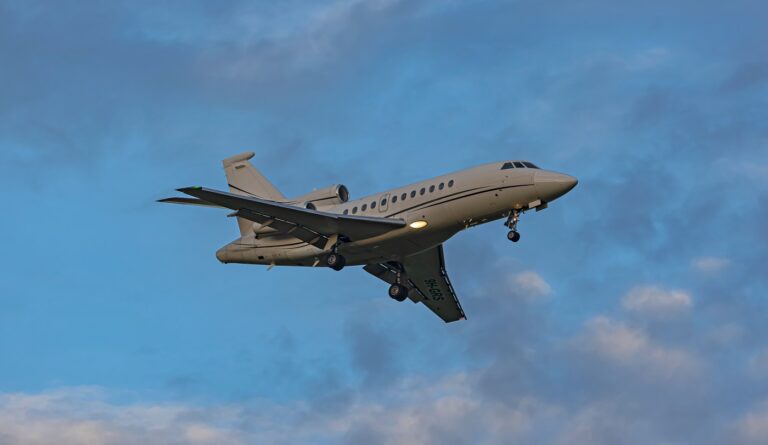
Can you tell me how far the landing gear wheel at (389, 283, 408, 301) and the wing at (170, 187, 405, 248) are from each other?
615 centimetres

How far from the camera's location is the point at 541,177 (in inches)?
2104

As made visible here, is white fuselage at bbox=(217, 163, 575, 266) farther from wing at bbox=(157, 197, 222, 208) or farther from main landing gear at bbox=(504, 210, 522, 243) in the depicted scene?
wing at bbox=(157, 197, 222, 208)

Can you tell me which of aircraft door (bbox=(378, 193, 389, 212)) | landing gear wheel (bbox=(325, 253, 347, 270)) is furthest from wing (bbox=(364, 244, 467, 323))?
landing gear wheel (bbox=(325, 253, 347, 270))

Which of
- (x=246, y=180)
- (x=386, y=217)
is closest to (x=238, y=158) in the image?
(x=246, y=180)

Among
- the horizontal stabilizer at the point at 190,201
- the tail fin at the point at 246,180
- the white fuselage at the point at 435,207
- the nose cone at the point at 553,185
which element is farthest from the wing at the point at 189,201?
the nose cone at the point at 553,185

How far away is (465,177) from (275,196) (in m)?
12.7

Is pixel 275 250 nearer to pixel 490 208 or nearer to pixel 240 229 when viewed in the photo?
pixel 240 229

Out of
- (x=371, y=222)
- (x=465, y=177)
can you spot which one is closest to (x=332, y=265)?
(x=371, y=222)

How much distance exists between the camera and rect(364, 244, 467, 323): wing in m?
61.4

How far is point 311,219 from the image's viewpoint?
5519cm

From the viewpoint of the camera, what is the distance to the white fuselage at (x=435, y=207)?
53.5 metres

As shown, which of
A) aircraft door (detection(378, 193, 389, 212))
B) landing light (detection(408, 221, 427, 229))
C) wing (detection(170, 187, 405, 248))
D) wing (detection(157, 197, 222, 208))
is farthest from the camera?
aircraft door (detection(378, 193, 389, 212))

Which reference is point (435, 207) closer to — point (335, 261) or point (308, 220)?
point (335, 261)

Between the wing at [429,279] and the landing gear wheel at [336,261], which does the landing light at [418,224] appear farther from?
the wing at [429,279]
